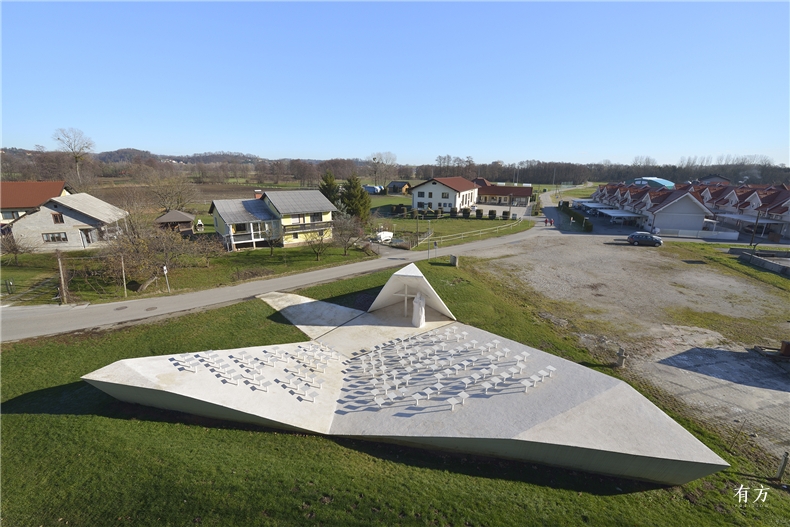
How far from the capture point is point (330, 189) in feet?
156

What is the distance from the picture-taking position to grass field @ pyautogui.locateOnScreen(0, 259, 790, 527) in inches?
365

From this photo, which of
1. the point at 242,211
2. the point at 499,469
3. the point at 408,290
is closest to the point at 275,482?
the point at 499,469

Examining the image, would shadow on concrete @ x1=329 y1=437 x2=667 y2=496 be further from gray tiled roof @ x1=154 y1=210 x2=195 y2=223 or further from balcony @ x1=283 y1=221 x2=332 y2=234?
gray tiled roof @ x1=154 y1=210 x2=195 y2=223

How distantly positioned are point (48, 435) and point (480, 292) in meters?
23.7

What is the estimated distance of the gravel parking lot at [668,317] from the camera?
1439 centimetres

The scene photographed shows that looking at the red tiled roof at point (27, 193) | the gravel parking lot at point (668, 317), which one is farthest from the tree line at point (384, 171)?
the gravel parking lot at point (668, 317)

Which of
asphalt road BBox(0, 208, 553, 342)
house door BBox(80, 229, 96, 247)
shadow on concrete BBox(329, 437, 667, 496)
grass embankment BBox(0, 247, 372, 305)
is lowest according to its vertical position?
shadow on concrete BBox(329, 437, 667, 496)

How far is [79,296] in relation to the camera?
978 inches

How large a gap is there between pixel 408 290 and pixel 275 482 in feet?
45.5

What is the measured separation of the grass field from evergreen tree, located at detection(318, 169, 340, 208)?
36445mm

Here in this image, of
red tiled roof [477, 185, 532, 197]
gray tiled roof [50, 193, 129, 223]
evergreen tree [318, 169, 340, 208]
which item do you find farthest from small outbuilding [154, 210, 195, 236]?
red tiled roof [477, 185, 532, 197]

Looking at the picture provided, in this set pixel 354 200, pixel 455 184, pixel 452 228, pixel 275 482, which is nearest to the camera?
pixel 275 482

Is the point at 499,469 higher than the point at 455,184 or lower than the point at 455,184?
lower

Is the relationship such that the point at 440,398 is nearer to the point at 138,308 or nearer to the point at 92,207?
the point at 138,308
